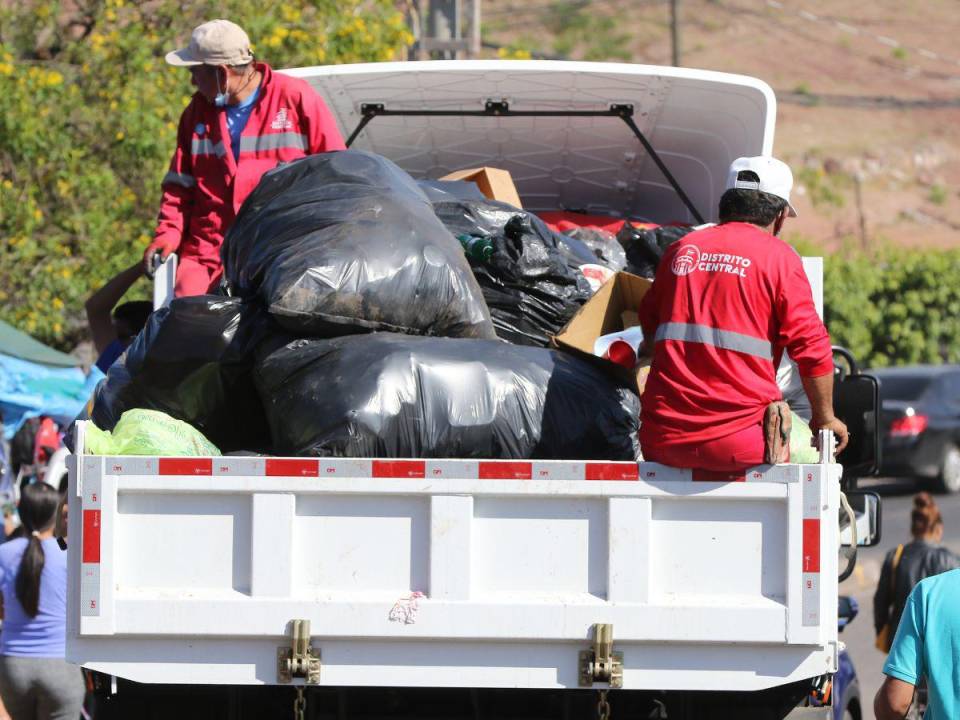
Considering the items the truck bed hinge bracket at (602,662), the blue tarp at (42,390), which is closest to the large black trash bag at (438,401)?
the truck bed hinge bracket at (602,662)

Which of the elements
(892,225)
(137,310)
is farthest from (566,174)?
(892,225)

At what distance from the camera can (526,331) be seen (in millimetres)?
5379

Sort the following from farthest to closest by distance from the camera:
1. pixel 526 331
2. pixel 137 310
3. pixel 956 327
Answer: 1. pixel 956 327
2. pixel 137 310
3. pixel 526 331

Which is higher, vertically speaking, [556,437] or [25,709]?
[556,437]

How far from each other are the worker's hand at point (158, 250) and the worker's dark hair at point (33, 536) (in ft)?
4.51

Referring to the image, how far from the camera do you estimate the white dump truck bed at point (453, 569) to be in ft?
13.8

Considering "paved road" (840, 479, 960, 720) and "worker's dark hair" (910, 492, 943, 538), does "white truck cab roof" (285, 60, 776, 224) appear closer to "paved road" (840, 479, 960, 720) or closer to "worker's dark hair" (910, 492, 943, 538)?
"worker's dark hair" (910, 492, 943, 538)

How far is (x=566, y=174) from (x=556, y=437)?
3.85 metres

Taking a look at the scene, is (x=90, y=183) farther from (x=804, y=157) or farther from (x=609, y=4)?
(x=609, y=4)

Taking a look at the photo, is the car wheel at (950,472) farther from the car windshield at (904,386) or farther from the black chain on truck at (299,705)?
the black chain on truck at (299,705)

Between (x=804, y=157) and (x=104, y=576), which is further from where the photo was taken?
(x=804, y=157)

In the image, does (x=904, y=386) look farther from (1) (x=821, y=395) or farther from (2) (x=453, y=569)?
(2) (x=453, y=569)

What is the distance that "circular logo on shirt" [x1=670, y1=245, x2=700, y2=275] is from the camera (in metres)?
4.41

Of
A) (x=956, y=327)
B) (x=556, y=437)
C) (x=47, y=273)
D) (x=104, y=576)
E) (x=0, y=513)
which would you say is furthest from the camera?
(x=956, y=327)
